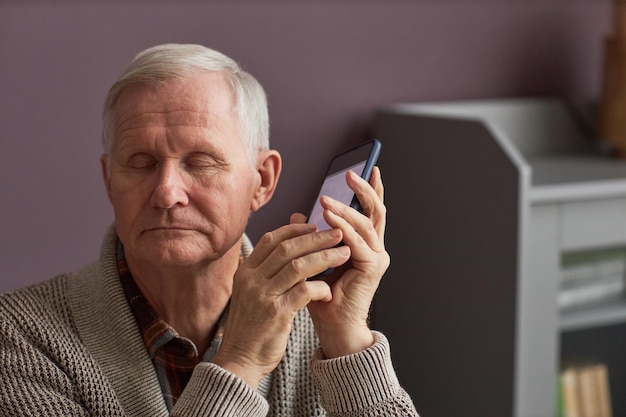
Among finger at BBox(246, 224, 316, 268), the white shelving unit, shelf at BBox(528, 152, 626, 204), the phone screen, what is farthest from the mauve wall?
finger at BBox(246, 224, 316, 268)

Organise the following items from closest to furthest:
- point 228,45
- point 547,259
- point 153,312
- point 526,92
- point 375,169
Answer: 1. point 375,169
2. point 153,312
3. point 547,259
4. point 228,45
5. point 526,92

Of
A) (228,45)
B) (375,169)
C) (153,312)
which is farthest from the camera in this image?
(228,45)

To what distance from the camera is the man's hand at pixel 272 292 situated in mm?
960

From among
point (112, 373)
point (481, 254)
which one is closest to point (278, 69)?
point (481, 254)

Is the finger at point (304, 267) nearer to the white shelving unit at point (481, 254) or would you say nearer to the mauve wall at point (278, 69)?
the white shelving unit at point (481, 254)

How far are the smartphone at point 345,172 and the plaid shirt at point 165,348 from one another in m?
0.25

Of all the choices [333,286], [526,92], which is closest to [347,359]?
[333,286]

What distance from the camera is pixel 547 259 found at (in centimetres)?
199

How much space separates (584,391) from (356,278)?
1424 mm

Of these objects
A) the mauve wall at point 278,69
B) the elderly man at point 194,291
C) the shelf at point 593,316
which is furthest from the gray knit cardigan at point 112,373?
the shelf at point 593,316

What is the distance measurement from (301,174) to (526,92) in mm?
809

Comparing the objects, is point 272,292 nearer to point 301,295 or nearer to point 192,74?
point 301,295

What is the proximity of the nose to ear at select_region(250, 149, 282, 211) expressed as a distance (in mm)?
150

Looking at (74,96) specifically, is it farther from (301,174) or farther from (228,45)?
(301,174)
